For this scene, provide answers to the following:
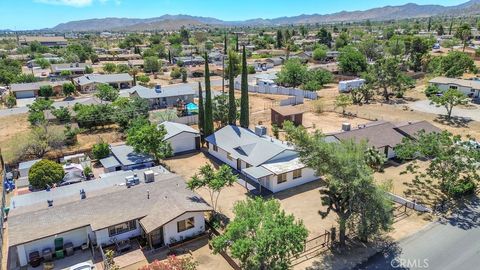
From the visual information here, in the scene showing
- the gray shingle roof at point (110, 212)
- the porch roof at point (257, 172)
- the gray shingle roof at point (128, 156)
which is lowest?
the gray shingle roof at point (128, 156)

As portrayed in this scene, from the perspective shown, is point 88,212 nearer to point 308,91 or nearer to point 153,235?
point 153,235

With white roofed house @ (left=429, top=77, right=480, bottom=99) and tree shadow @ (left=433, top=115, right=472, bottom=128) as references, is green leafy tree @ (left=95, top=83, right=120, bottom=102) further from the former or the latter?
white roofed house @ (left=429, top=77, right=480, bottom=99)

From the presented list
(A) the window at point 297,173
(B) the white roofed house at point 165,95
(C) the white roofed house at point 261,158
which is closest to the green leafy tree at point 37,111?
(B) the white roofed house at point 165,95

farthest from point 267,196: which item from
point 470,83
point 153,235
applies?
point 470,83

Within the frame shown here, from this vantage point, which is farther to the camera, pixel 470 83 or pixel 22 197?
pixel 470 83

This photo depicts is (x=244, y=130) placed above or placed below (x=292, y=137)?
below

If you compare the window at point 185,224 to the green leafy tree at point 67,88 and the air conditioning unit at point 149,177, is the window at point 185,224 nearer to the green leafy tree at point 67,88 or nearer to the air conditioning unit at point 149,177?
the air conditioning unit at point 149,177

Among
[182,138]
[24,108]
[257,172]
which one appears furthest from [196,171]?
[24,108]

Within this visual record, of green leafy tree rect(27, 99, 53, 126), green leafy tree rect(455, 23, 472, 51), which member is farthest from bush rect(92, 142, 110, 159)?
green leafy tree rect(455, 23, 472, 51)
